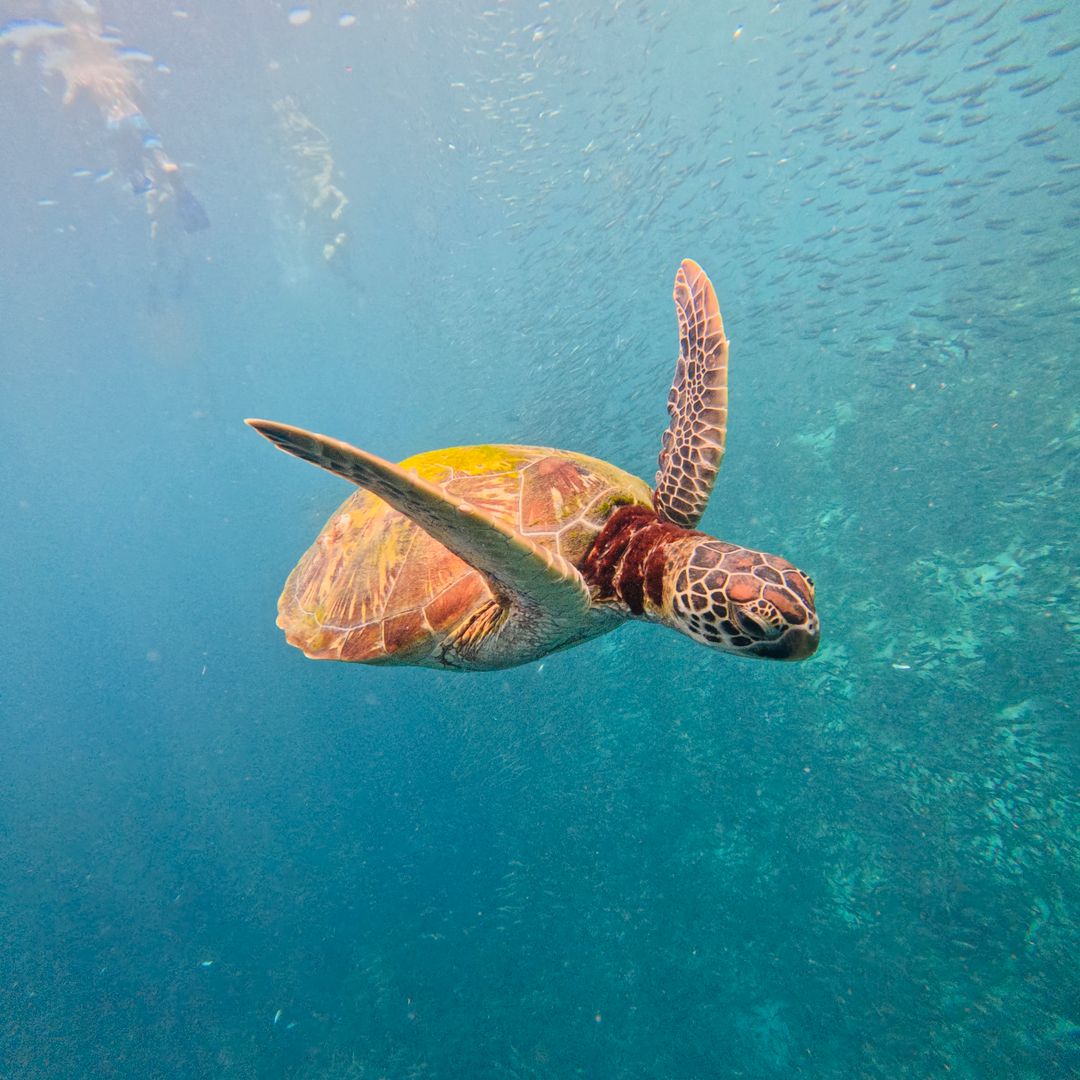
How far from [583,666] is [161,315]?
118ft

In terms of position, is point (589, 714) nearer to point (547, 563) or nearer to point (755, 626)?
point (755, 626)

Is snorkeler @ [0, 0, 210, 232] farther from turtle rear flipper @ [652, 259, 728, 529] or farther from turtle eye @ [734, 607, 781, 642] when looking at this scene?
turtle eye @ [734, 607, 781, 642]

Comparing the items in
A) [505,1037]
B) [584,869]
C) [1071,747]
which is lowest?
[505,1037]

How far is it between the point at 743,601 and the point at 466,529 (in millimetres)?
991

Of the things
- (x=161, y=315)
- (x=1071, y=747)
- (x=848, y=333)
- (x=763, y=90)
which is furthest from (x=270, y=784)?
(x=763, y=90)

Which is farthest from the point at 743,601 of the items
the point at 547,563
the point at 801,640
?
the point at 547,563

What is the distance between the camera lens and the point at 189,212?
23.2 metres

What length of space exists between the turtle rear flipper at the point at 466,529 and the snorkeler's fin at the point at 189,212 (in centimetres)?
2866

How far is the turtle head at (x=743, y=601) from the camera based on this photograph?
179cm

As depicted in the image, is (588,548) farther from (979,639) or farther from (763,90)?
(763,90)

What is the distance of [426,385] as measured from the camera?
3119cm

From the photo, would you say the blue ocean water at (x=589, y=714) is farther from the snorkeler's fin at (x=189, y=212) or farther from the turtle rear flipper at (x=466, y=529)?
the turtle rear flipper at (x=466, y=529)

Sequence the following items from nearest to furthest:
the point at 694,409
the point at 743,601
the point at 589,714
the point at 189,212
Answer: the point at 743,601 → the point at 694,409 → the point at 589,714 → the point at 189,212

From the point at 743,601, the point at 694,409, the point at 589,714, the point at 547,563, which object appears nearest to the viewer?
the point at 547,563
